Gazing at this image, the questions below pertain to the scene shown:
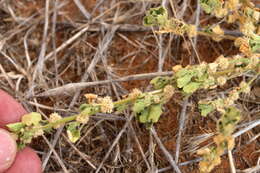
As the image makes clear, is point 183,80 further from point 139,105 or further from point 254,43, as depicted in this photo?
point 254,43

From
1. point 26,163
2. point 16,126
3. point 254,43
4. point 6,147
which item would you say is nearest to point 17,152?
point 26,163

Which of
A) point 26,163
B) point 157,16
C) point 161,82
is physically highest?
point 157,16

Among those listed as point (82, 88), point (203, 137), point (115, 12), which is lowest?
point (203, 137)

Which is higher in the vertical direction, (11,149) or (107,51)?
(107,51)

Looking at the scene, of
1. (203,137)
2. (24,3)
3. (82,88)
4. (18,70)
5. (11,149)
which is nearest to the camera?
(11,149)

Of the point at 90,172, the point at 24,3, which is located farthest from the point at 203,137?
the point at 24,3

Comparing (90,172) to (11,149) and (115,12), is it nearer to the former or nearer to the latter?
(11,149)

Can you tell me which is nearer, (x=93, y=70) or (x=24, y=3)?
(x=93, y=70)

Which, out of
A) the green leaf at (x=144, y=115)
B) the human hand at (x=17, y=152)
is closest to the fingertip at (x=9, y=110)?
the human hand at (x=17, y=152)

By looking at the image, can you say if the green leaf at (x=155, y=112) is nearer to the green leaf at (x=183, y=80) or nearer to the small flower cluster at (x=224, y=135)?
the green leaf at (x=183, y=80)
